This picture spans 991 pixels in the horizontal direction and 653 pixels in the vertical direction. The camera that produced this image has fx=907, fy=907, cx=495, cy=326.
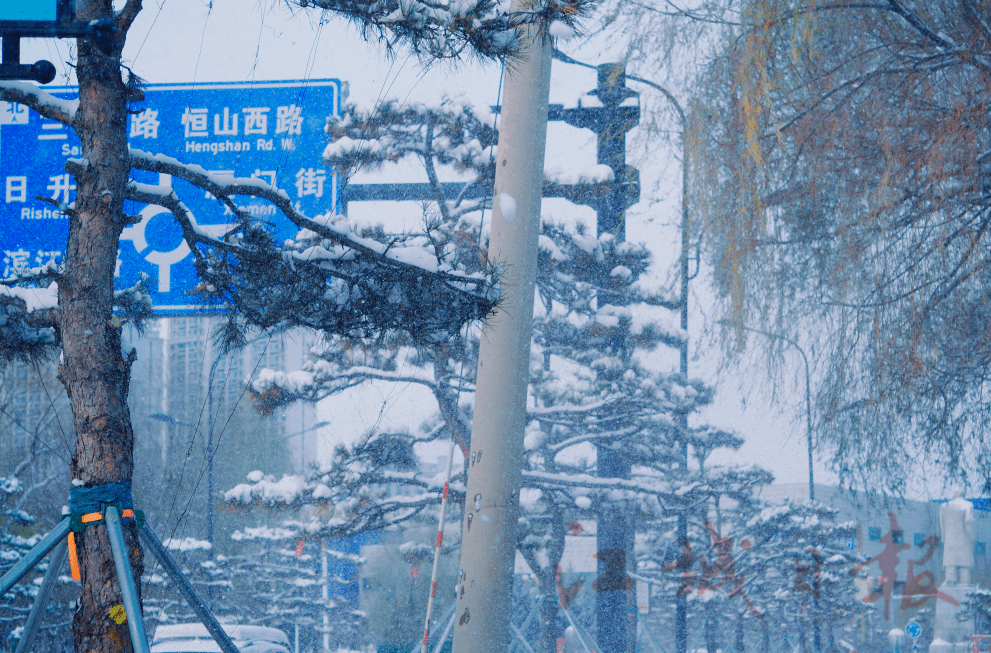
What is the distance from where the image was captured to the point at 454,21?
101 inches

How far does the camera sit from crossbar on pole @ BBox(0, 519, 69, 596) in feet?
8.09

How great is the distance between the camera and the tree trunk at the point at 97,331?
256 cm

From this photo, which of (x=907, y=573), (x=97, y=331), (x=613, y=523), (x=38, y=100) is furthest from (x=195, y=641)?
(x=907, y=573)

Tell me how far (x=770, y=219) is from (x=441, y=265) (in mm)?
2078

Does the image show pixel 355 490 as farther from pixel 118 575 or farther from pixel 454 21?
pixel 454 21

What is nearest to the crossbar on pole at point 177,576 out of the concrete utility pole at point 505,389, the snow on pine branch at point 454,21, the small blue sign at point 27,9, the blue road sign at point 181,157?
the concrete utility pole at point 505,389

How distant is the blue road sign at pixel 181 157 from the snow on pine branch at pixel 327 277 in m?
1.21

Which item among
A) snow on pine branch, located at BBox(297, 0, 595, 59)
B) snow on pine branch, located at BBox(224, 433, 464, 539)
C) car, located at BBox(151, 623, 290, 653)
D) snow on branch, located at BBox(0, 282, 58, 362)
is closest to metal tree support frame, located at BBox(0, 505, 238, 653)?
snow on branch, located at BBox(0, 282, 58, 362)

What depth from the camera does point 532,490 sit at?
9.69 metres

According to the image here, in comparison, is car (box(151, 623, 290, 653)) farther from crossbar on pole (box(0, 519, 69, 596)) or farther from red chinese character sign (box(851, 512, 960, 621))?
red chinese character sign (box(851, 512, 960, 621))

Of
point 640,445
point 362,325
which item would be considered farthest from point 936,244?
point 640,445

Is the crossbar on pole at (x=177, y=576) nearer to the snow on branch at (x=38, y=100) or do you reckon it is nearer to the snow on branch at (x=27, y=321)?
the snow on branch at (x=27, y=321)

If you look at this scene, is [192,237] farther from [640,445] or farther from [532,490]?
[640,445]

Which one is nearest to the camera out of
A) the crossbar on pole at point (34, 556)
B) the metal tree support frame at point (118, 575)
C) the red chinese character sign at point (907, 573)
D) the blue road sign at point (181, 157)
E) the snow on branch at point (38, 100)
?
the metal tree support frame at point (118, 575)
